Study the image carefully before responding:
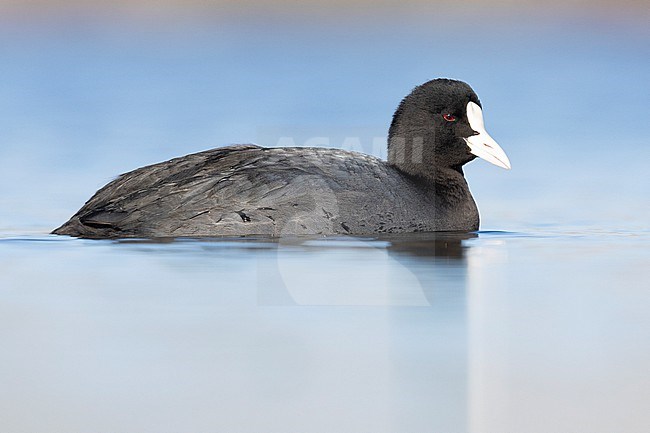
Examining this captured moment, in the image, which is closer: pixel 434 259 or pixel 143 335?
pixel 143 335

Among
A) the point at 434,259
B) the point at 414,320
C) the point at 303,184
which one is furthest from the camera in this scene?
the point at 303,184

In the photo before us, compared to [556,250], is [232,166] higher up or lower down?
higher up

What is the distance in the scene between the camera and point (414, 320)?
143 inches

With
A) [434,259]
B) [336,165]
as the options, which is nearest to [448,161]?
[336,165]

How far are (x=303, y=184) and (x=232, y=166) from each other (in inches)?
26.4

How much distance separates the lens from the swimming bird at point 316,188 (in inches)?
258

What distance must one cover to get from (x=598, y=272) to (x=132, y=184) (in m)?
3.60

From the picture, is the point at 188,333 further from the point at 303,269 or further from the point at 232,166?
the point at 232,166

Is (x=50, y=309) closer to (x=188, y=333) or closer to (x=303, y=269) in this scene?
(x=188, y=333)

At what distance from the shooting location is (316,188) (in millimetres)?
6637

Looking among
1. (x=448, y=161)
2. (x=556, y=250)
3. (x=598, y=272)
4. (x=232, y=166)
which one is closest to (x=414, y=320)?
(x=598, y=272)

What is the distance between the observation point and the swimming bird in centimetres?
654

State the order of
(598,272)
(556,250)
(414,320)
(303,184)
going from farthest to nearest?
(303,184) → (556,250) → (598,272) → (414,320)

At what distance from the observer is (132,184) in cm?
697
